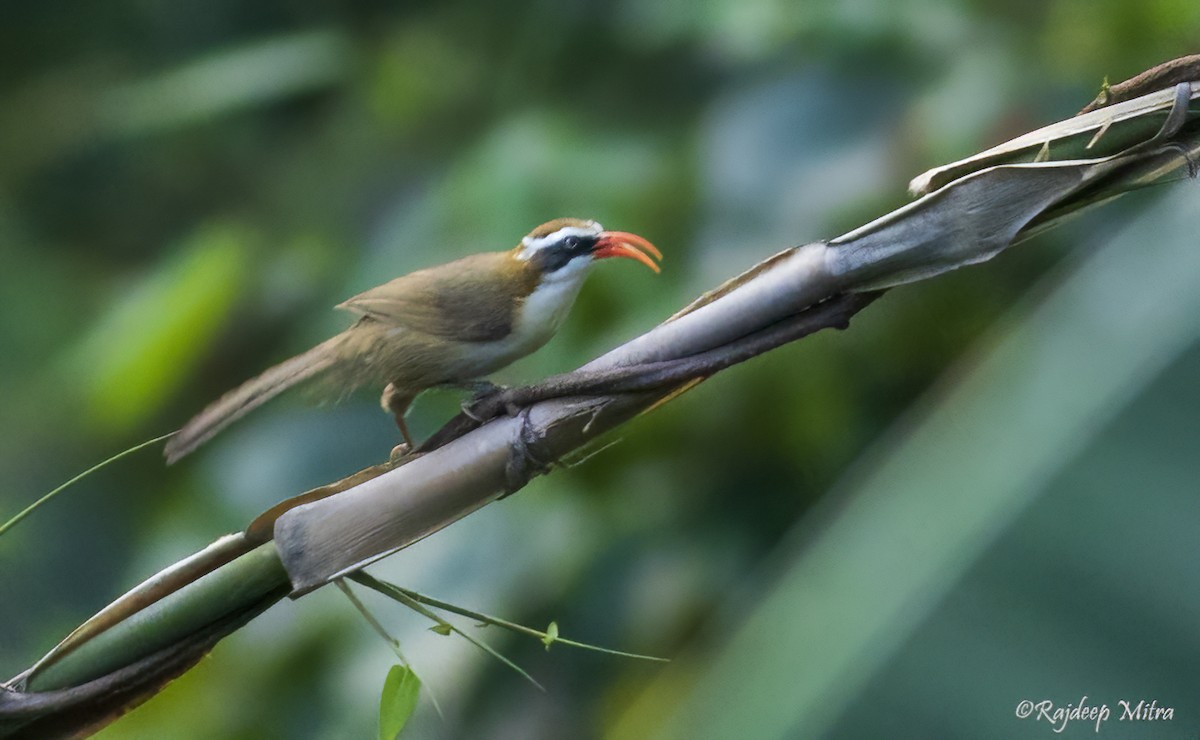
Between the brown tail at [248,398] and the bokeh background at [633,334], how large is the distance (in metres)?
0.04

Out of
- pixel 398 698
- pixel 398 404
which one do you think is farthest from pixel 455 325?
pixel 398 698

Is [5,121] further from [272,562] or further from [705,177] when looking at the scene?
[272,562]

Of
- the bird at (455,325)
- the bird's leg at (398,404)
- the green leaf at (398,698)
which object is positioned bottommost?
the green leaf at (398,698)

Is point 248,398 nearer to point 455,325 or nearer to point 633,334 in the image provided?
point 455,325

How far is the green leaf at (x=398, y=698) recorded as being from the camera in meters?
0.52

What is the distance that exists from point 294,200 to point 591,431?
0.65m

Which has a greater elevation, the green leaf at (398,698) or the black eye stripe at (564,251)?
the black eye stripe at (564,251)

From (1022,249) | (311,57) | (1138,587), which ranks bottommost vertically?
(1138,587)

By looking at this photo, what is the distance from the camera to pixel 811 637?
0.65m

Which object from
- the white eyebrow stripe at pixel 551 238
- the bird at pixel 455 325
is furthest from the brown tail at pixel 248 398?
the white eyebrow stripe at pixel 551 238

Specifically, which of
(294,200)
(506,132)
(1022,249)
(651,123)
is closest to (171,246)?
(294,200)

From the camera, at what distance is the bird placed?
57 cm

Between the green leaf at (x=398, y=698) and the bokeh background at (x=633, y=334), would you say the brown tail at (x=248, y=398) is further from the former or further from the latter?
the green leaf at (x=398, y=698)

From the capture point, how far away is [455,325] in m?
0.58
